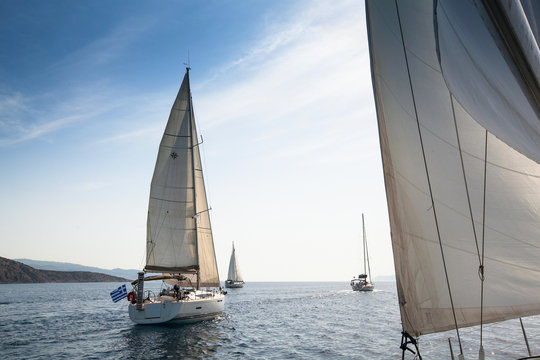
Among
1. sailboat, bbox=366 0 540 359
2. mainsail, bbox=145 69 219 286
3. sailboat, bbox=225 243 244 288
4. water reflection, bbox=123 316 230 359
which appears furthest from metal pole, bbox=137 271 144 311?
sailboat, bbox=225 243 244 288

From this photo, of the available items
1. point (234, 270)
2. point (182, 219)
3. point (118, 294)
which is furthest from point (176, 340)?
point (234, 270)

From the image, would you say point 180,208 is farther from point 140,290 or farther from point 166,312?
point 166,312

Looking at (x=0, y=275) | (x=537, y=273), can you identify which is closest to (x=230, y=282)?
(x=537, y=273)

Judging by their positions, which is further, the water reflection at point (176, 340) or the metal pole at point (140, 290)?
the metal pole at point (140, 290)

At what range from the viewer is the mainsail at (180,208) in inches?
1183

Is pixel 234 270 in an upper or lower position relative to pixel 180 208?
lower

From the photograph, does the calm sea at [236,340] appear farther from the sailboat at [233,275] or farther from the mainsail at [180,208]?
the sailboat at [233,275]

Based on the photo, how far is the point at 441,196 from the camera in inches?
186

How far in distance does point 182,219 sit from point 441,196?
92.2 feet

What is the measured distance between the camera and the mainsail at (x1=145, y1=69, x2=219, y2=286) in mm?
30047

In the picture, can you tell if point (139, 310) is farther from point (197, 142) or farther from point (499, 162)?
point (499, 162)

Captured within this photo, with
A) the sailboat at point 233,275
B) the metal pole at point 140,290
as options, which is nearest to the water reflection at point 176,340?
the metal pole at point 140,290

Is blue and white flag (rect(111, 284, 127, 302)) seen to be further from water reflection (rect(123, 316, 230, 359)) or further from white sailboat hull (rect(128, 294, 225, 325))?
water reflection (rect(123, 316, 230, 359))

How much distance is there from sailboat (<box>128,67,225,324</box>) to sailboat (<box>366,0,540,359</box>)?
24916mm
